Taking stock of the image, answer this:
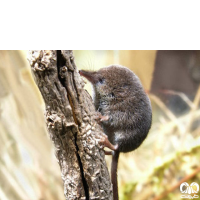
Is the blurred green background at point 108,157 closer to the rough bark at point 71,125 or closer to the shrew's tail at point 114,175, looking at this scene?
the shrew's tail at point 114,175

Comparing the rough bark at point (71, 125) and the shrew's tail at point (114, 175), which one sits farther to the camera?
the shrew's tail at point (114, 175)

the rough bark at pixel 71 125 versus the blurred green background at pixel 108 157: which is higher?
the rough bark at pixel 71 125

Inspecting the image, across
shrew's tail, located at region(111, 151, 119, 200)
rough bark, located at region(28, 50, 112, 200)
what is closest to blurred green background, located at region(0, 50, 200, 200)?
shrew's tail, located at region(111, 151, 119, 200)

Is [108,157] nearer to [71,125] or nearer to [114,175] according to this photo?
[114,175]

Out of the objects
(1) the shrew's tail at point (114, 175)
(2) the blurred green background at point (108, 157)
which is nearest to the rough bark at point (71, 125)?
(1) the shrew's tail at point (114, 175)

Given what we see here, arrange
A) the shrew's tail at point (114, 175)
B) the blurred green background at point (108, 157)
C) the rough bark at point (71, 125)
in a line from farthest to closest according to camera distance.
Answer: the blurred green background at point (108, 157), the shrew's tail at point (114, 175), the rough bark at point (71, 125)

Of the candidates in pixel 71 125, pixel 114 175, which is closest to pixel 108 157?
pixel 114 175

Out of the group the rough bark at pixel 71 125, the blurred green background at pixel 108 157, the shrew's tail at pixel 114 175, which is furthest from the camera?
the blurred green background at pixel 108 157
